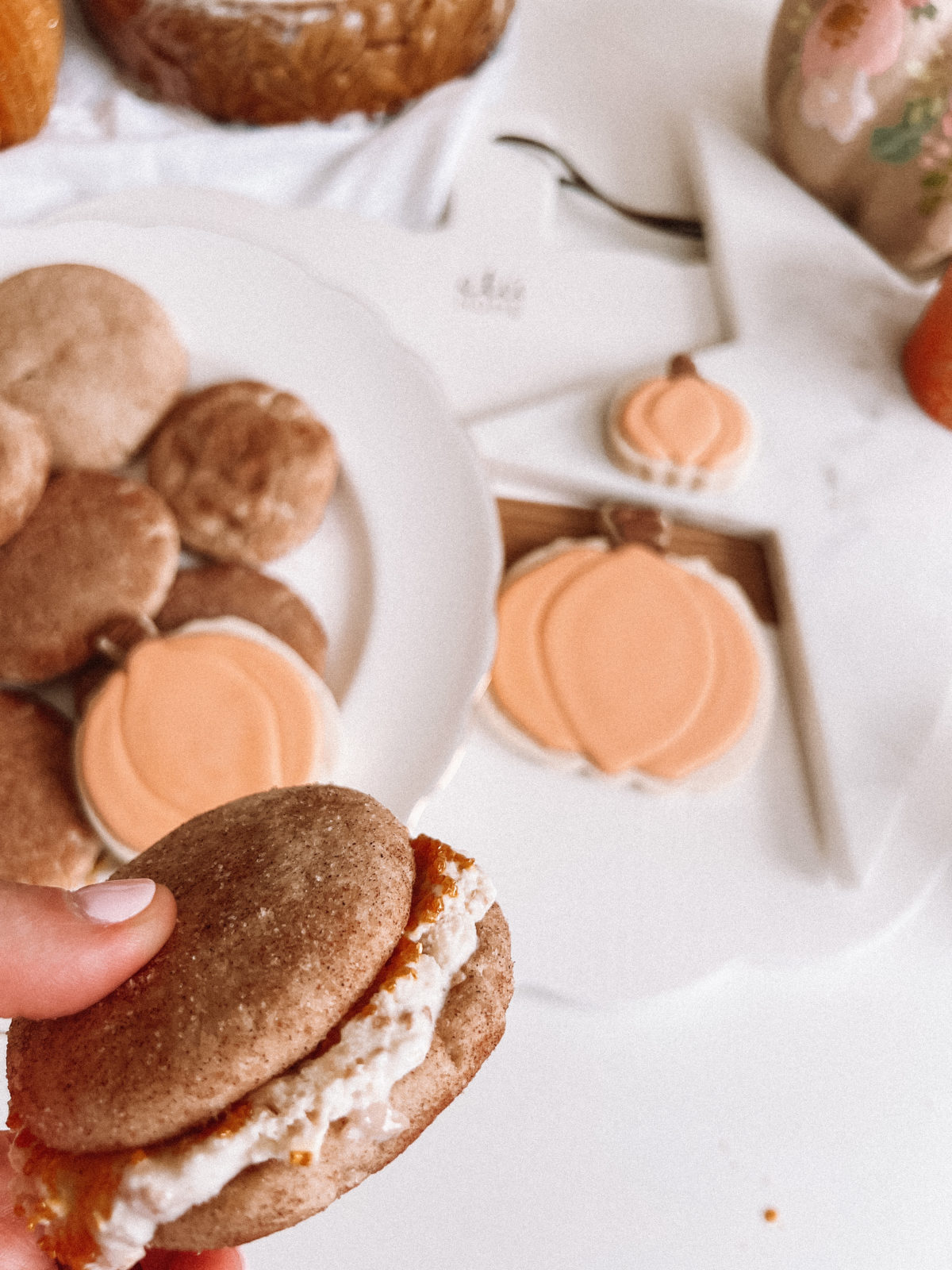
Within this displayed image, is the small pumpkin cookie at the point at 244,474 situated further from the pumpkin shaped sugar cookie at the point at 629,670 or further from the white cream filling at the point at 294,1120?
the white cream filling at the point at 294,1120

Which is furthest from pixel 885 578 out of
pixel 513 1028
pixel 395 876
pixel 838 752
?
pixel 395 876

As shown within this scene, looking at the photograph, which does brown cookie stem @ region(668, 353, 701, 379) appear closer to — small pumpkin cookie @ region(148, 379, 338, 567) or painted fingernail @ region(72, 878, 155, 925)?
small pumpkin cookie @ region(148, 379, 338, 567)

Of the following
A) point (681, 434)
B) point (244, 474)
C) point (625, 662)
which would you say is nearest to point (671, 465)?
point (681, 434)

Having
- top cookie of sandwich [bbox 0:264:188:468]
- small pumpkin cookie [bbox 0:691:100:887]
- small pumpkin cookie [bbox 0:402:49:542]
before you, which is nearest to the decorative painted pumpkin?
top cookie of sandwich [bbox 0:264:188:468]

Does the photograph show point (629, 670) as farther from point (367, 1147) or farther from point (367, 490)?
point (367, 1147)

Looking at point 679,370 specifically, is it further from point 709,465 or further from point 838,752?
point 838,752

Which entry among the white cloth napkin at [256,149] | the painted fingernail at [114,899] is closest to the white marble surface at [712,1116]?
the painted fingernail at [114,899]
